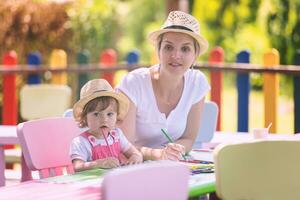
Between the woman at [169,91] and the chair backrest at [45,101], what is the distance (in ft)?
10.3

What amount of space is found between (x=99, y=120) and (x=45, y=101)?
13.0ft

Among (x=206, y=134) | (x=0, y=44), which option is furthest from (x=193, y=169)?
(x=0, y=44)

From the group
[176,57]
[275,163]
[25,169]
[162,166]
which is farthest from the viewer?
[25,169]

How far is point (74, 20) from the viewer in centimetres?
1105

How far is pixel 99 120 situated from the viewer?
388 cm

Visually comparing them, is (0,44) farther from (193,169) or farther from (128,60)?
(193,169)

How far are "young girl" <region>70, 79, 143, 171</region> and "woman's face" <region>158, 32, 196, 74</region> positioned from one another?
1.49ft

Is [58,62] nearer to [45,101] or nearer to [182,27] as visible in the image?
[45,101]

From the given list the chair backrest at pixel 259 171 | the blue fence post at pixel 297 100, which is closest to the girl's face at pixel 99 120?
the chair backrest at pixel 259 171

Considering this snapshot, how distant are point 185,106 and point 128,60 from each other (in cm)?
386

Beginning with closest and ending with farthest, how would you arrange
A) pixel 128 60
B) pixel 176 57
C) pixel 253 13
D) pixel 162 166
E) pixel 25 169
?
pixel 162 166 < pixel 176 57 < pixel 25 169 < pixel 128 60 < pixel 253 13

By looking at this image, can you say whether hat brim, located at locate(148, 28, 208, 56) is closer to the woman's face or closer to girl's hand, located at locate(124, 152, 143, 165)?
the woman's face

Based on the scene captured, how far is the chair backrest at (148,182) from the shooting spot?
2.84 meters

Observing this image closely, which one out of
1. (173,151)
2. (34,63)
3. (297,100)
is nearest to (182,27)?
(173,151)
